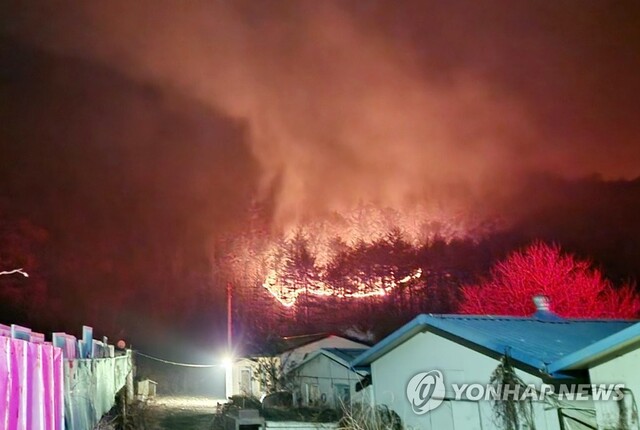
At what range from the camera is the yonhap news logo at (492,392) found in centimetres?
826

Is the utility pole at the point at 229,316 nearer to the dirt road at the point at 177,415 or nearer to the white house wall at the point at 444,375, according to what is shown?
the dirt road at the point at 177,415

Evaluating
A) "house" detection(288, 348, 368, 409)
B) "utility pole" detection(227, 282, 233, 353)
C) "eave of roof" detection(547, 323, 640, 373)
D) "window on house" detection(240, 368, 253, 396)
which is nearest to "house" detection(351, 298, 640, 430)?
"eave of roof" detection(547, 323, 640, 373)

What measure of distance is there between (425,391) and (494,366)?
229 centimetres

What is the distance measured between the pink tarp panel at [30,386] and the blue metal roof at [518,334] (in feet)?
24.6

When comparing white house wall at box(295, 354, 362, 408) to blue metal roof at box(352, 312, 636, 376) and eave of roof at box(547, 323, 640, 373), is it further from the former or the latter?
eave of roof at box(547, 323, 640, 373)

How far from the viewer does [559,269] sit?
128 ft

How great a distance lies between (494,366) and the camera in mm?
10266

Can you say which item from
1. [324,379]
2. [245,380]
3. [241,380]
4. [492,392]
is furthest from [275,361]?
[492,392]

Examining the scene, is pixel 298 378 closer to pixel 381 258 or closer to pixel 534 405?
pixel 534 405

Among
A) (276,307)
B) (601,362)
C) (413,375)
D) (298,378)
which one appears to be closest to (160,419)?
(298,378)

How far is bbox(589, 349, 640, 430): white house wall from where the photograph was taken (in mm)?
7742

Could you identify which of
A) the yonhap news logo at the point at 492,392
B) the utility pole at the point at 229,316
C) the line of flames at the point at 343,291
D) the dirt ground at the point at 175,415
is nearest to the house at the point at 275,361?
the dirt ground at the point at 175,415

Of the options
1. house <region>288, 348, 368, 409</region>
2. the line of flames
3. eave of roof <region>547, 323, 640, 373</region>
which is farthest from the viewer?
the line of flames

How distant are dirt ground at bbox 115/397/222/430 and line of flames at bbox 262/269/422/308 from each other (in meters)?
15.7
